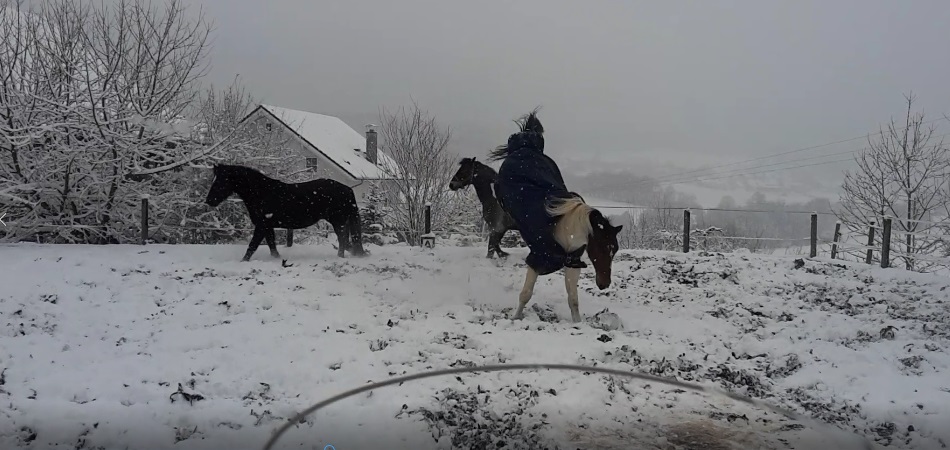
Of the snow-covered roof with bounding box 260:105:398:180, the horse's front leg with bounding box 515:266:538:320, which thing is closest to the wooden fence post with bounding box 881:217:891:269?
the horse's front leg with bounding box 515:266:538:320

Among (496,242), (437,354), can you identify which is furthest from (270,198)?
(437,354)

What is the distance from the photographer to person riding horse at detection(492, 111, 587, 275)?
18.4 ft

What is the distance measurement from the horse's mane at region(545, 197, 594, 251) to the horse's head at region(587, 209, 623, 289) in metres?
0.18

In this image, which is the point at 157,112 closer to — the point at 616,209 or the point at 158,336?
the point at 158,336

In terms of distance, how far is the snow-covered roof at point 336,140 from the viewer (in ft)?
77.1

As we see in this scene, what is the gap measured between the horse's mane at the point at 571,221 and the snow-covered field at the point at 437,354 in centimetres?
93

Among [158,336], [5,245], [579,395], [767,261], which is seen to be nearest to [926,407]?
[579,395]

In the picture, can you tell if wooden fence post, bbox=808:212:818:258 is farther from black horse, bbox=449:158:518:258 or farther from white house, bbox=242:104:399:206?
white house, bbox=242:104:399:206

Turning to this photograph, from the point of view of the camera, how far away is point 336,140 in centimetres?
3097

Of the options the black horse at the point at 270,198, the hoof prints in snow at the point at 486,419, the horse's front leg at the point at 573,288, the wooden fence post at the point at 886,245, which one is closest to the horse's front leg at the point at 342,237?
the black horse at the point at 270,198

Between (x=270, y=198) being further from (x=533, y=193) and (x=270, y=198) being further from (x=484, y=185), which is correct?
(x=533, y=193)

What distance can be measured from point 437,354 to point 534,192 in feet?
6.85

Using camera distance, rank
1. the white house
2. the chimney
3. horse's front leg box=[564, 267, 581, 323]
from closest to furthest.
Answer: horse's front leg box=[564, 267, 581, 323]
the white house
the chimney

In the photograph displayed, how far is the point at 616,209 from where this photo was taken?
14.9m
